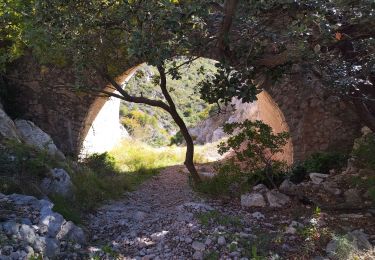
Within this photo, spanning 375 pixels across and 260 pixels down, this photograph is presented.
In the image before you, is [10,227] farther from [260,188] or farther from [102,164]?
[102,164]

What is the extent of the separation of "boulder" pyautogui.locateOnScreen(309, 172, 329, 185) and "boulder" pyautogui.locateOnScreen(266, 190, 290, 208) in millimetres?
Answer: 804

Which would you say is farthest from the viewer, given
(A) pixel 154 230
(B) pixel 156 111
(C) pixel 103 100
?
(B) pixel 156 111

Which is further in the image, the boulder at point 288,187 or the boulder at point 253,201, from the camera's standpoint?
the boulder at point 288,187

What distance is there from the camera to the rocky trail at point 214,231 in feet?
13.5

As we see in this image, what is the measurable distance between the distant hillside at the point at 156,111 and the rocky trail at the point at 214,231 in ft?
41.7

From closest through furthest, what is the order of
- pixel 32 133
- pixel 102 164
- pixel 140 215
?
1. pixel 140 215
2. pixel 32 133
3. pixel 102 164

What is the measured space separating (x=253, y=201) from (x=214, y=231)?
169 cm

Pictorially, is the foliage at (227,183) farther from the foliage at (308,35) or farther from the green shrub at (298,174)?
the foliage at (308,35)

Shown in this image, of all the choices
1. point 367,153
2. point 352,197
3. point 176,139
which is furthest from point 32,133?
point 176,139

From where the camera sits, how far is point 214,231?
14.8 ft

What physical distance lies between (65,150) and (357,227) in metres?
6.77

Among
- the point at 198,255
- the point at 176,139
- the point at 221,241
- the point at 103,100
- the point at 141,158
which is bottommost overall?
the point at 198,255

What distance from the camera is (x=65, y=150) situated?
9.52 metres

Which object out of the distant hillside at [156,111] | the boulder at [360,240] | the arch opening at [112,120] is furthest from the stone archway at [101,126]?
the boulder at [360,240]
